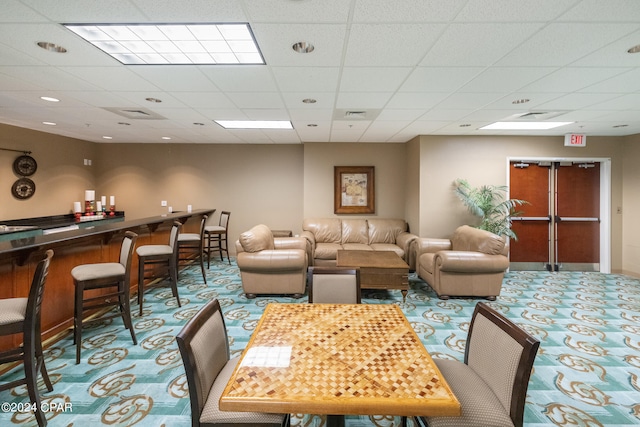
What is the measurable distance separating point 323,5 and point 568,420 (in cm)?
303

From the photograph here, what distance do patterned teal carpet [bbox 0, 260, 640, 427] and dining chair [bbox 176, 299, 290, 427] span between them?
725 millimetres

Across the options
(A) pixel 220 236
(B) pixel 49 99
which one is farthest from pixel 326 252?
(B) pixel 49 99

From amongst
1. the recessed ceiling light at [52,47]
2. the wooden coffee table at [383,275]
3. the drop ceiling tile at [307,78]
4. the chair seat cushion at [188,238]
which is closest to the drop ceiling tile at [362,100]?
the drop ceiling tile at [307,78]

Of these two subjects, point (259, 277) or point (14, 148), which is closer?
point (259, 277)

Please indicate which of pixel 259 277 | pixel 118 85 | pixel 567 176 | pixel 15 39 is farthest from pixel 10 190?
pixel 567 176

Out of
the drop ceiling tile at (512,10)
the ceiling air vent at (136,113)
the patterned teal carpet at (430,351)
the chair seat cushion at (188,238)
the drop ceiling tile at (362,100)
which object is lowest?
the patterned teal carpet at (430,351)

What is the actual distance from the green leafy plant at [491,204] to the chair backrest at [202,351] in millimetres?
4856

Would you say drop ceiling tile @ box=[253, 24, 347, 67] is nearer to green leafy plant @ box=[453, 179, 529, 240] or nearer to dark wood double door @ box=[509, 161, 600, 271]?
green leafy plant @ box=[453, 179, 529, 240]

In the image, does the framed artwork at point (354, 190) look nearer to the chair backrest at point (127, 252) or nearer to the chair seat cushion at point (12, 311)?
the chair backrest at point (127, 252)

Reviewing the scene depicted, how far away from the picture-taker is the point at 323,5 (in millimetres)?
1714

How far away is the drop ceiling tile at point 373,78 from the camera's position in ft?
8.53

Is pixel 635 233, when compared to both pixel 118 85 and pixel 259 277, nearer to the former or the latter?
pixel 259 277

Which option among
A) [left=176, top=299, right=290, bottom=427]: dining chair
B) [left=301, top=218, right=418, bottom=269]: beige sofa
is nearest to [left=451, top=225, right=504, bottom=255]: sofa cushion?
[left=301, top=218, right=418, bottom=269]: beige sofa

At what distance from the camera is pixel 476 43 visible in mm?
2135
